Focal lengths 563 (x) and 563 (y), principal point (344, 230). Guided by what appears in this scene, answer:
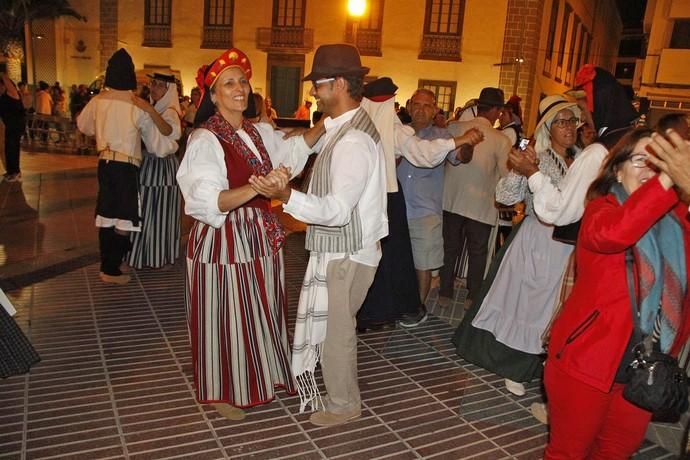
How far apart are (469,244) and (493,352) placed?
5.05 feet

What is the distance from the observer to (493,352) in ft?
12.7

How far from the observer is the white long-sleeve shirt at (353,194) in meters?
2.60

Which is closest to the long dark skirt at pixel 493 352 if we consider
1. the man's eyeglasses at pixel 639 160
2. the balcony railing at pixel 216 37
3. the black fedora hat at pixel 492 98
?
the black fedora hat at pixel 492 98

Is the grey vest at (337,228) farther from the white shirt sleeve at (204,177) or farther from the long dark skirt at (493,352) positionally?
the long dark skirt at (493,352)

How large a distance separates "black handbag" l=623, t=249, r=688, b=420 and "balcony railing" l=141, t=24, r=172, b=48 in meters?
25.7

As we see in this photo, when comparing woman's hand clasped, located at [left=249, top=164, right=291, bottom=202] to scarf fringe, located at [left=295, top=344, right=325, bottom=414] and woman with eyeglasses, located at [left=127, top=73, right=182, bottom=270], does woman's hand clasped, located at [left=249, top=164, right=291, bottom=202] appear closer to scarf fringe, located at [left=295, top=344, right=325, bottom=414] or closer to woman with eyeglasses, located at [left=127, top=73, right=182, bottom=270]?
scarf fringe, located at [left=295, top=344, right=325, bottom=414]

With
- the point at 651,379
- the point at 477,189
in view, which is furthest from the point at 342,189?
the point at 477,189

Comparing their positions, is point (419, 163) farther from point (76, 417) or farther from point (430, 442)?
point (76, 417)

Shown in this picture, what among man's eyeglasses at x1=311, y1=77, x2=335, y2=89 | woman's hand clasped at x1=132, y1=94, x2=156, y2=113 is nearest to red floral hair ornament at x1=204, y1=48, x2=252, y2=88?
man's eyeglasses at x1=311, y1=77, x2=335, y2=89

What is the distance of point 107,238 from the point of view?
5188 mm

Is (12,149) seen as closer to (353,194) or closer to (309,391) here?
(309,391)

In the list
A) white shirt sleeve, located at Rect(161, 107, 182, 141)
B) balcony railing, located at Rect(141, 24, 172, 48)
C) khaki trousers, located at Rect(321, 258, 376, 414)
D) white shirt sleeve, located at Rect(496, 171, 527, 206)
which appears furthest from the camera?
balcony railing, located at Rect(141, 24, 172, 48)

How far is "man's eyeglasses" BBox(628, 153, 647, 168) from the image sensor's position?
6.84 ft

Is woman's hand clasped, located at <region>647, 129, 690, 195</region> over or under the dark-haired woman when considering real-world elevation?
over
